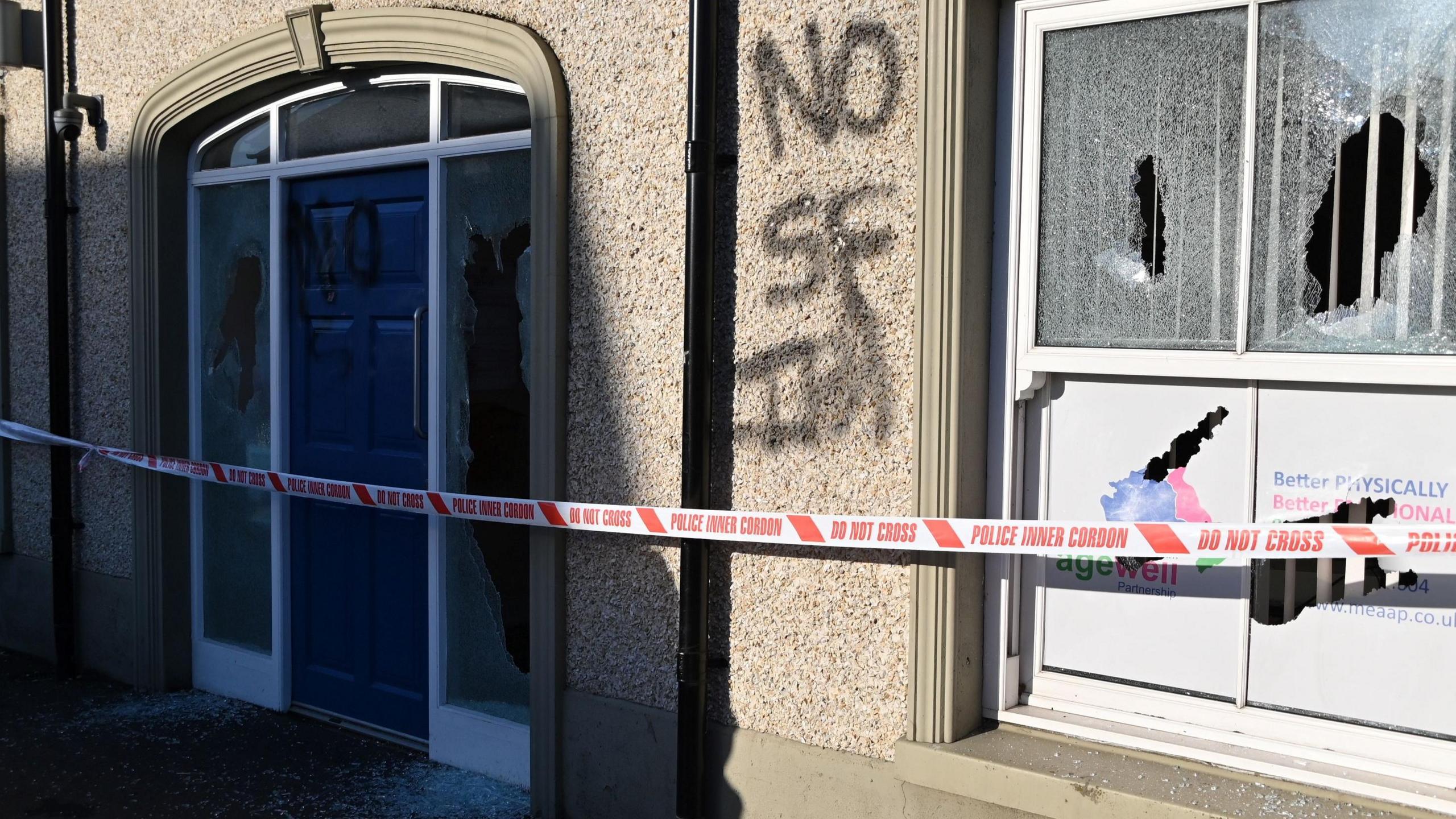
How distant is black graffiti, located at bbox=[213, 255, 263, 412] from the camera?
241 inches

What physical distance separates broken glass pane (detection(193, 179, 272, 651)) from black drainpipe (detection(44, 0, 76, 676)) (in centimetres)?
78

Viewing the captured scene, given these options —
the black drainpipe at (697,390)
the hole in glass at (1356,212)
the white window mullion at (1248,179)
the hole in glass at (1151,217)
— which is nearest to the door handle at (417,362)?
the black drainpipe at (697,390)

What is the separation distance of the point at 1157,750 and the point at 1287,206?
1.39 m

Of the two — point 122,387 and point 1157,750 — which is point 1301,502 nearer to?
point 1157,750

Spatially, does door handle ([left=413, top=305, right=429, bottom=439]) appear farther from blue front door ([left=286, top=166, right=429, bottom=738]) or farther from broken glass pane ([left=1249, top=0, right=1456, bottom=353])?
broken glass pane ([left=1249, top=0, right=1456, bottom=353])

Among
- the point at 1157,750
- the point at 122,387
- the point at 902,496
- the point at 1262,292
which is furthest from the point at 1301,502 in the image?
the point at 122,387

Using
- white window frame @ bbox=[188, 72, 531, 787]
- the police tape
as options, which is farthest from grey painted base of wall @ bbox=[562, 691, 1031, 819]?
the police tape

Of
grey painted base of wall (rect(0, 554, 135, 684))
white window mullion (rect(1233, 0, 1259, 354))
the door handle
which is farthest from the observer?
grey painted base of wall (rect(0, 554, 135, 684))

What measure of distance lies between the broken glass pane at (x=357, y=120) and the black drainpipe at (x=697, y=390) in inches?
63.3

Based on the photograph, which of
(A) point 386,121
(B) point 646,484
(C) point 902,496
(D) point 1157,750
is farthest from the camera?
(A) point 386,121

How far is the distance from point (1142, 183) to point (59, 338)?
5319 millimetres

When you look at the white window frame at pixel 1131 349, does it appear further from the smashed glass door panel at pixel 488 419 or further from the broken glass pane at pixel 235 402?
the broken glass pane at pixel 235 402

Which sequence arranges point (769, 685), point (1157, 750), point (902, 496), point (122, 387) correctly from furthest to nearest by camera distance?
point (122, 387), point (769, 685), point (902, 496), point (1157, 750)

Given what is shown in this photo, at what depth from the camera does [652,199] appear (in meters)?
4.30
